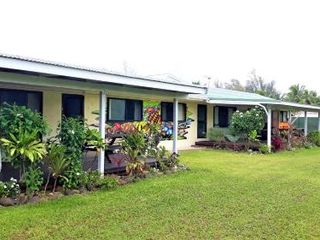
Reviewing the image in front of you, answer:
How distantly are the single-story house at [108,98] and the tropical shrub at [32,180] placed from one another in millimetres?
1748

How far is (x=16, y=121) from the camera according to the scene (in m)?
7.04

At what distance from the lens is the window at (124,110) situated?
14539mm

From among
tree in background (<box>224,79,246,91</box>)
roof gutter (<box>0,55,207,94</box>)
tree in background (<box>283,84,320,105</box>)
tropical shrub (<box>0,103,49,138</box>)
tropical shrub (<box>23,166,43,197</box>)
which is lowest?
tropical shrub (<box>23,166,43,197</box>)

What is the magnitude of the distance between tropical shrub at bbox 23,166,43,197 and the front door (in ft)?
46.0

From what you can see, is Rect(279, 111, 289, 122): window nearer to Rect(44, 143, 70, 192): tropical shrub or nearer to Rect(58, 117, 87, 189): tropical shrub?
Rect(58, 117, 87, 189): tropical shrub

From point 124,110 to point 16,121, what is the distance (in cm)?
835

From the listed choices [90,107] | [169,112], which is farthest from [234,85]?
[90,107]

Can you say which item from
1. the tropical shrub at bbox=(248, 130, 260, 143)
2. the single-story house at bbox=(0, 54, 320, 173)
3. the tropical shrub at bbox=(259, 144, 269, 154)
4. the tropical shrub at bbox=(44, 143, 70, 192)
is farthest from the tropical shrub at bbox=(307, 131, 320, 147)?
the tropical shrub at bbox=(44, 143, 70, 192)

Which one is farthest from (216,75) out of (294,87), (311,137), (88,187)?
(88,187)

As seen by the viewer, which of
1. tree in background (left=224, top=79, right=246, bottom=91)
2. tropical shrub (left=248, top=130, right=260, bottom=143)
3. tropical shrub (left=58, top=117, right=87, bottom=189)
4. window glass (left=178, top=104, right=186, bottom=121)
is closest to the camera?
tropical shrub (left=58, top=117, right=87, bottom=189)

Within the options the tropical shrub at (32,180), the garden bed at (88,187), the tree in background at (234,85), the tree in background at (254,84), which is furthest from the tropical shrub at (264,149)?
the tree in background at (254,84)

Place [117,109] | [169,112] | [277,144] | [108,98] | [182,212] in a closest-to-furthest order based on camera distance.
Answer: [182,212] < [108,98] < [117,109] < [169,112] < [277,144]

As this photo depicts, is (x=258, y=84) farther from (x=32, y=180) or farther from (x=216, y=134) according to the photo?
(x=32, y=180)

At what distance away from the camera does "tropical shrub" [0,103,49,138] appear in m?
6.97
